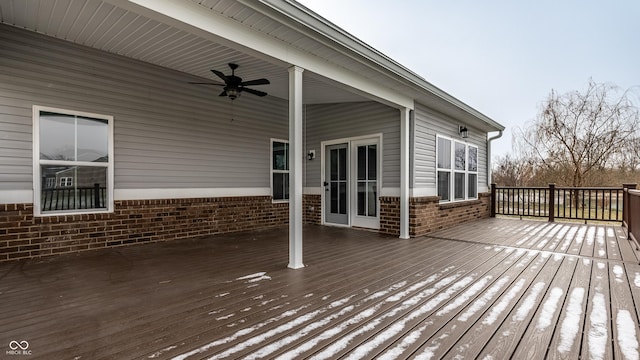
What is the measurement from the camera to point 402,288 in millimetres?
2787

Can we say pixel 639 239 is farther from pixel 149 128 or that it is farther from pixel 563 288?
pixel 149 128

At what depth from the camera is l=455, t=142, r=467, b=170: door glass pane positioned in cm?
712

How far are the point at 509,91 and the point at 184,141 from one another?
16614mm

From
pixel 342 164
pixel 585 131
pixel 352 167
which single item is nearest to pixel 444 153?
pixel 352 167

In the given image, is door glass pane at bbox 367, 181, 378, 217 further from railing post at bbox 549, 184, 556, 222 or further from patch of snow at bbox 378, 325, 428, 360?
railing post at bbox 549, 184, 556, 222

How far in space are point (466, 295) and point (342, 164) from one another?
4.15 meters

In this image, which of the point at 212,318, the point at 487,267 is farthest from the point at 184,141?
the point at 487,267

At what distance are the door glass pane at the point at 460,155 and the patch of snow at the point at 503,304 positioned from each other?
15.0 ft

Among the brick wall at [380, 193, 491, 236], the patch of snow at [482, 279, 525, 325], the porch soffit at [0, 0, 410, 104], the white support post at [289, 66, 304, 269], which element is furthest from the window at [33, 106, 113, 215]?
the patch of snow at [482, 279, 525, 325]

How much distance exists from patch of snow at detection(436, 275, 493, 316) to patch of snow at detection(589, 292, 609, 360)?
78 cm

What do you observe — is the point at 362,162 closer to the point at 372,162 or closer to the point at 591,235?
the point at 372,162

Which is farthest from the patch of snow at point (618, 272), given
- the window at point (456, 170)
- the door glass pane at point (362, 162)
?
the door glass pane at point (362, 162)

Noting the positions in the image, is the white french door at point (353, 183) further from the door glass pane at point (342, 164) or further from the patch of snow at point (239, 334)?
the patch of snow at point (239, 334)

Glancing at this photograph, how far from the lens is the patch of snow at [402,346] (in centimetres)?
166
